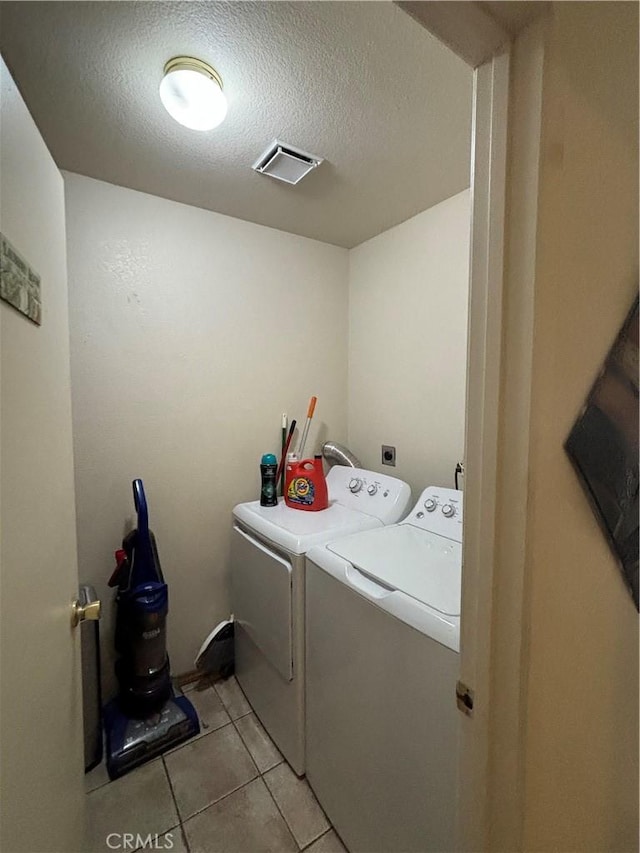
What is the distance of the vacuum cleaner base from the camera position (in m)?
1.39

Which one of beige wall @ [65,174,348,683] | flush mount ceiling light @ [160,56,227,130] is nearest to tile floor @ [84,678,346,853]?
beige wall @ [65,174,348,683]

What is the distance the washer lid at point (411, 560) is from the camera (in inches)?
36.4

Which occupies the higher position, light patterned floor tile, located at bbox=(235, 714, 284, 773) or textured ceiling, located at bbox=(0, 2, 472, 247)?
textured ceiling, located at bbox=(0, 2, 472, 247)

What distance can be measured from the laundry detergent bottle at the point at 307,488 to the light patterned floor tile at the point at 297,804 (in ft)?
3.38

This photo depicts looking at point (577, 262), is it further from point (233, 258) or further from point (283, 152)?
point (233, 258)

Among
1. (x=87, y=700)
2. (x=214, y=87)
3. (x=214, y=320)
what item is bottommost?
(x=87, y=700)

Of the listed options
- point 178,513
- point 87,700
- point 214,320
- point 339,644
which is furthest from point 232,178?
point 87,700

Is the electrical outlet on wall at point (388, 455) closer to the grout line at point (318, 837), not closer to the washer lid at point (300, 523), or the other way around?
the washer lid at point (300, 523)

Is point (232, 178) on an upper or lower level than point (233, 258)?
upper

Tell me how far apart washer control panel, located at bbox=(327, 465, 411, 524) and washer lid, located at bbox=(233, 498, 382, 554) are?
43mm

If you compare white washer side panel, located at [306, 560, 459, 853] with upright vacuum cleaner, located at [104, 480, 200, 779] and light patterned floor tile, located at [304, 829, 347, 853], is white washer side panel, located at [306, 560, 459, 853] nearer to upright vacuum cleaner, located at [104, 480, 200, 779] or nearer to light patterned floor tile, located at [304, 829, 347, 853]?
light patterned floor tile, located at [304, 829, 347, 853]

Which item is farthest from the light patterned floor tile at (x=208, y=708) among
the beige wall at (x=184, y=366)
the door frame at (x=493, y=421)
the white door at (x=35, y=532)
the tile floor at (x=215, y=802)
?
the door frame at (x=493, y=421)

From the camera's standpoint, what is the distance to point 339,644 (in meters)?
1.09

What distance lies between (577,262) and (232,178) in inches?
57.1
